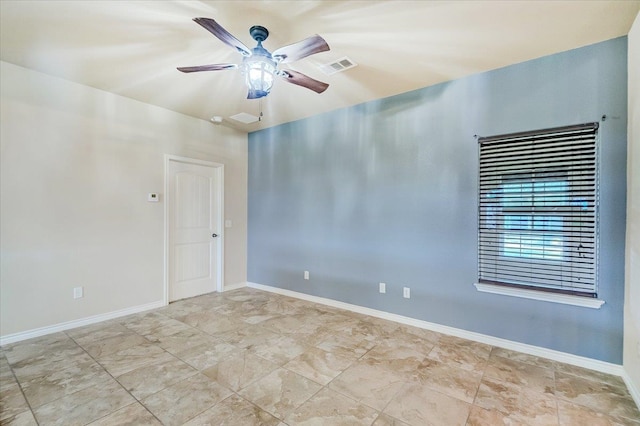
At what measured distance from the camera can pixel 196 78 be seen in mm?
3098

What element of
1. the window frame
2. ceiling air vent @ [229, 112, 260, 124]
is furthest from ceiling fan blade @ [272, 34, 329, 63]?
ceiling air vent @ [229, 112, 260, 124]

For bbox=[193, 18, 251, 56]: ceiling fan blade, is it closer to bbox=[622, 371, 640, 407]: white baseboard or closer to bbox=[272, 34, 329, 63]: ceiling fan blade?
bbox=[272, 34, 329, 63]: ceiling fan blade

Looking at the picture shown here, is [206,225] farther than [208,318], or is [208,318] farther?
[206,225]

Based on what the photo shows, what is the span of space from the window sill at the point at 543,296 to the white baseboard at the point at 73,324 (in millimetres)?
4058

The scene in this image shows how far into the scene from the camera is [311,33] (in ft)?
7.72

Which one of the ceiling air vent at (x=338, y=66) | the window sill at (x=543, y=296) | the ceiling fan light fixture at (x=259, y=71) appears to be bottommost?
the window sill at (x=543, y=296)

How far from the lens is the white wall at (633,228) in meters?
2.08

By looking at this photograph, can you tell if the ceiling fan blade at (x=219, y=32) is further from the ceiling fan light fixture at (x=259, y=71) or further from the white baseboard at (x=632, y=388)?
the white baseboard at (x=632, y=388)

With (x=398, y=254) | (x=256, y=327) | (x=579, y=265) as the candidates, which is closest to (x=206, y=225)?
(x=256, y=327)

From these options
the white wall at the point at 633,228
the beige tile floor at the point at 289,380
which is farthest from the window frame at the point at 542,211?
the beige tile floor at the point at 289,380

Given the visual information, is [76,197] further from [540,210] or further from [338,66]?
[540,210]

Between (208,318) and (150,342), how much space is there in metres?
0.74

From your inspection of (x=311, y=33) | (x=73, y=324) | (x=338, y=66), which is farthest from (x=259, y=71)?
(x=73, y=324)

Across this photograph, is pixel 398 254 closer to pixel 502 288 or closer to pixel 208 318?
pixel 502 288
